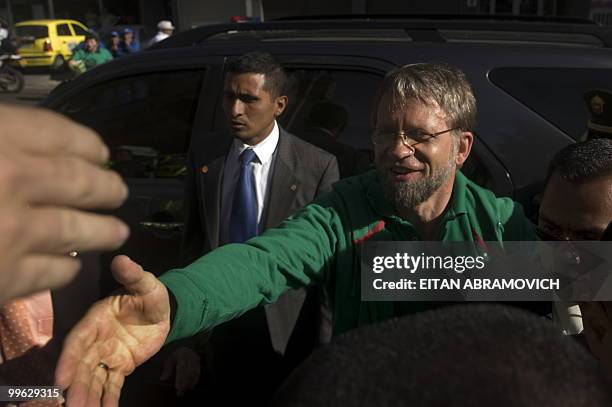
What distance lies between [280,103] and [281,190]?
482mm

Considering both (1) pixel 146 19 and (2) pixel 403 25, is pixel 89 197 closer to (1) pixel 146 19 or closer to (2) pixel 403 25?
(2) pixel 403 25

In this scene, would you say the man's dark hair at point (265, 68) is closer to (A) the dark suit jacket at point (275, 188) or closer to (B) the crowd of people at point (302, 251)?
(B) the crowd of people at point (302, 251)

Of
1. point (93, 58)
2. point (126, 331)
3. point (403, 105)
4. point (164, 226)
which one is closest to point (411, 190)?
point (403, 105)

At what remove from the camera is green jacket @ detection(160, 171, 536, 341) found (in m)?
1.54

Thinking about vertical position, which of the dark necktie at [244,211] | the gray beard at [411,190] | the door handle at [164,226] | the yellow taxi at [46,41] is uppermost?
the gray beard at [411,190]

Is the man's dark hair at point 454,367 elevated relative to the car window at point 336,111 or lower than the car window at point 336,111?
elevated

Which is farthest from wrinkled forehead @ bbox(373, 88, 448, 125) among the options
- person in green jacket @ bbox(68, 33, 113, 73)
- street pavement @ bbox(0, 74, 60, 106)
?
street pavement @ bbox(0, 74, 60, 106)

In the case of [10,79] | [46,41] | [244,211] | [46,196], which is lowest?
[10,79]

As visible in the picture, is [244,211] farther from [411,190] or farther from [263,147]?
[411,190]

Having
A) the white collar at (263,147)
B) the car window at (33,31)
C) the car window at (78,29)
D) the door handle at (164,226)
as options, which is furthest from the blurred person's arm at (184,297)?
the car window at (78,29)

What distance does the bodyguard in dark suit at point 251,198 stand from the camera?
7.85ft

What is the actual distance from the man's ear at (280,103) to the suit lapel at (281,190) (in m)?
0.29

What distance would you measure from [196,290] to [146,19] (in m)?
21.7

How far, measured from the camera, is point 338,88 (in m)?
2.66
